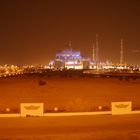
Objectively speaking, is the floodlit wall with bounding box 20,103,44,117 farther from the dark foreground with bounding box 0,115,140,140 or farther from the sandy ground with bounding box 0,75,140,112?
the sandy ground with bounding box 0,75,140,112

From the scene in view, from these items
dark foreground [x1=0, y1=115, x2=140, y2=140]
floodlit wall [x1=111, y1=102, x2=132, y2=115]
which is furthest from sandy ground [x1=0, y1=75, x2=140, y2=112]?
dark foreground [x1=0, y1=115, x2=140, y2=140]

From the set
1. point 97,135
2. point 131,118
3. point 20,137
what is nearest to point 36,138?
point 20,137

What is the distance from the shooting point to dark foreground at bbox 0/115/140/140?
15375mm

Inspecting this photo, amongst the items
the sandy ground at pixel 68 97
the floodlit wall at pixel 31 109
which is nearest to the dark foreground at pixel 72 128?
the floodlit wall at pixel 31 109

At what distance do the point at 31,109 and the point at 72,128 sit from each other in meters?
4.02

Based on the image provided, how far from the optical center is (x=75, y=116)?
20.6m

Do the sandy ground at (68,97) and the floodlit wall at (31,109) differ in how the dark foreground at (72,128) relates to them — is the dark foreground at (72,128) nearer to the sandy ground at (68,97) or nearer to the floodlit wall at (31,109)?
→ the floodlit wall at (31,109)

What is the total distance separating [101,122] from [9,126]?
4.50 m

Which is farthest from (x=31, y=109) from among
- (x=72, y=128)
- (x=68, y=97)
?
(x=68, y=97)

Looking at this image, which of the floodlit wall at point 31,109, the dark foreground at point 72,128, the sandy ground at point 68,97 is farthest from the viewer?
the sandy ground at point 68,97

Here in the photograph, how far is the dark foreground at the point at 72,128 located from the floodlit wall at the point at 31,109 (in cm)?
62

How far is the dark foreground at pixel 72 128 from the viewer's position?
50.4 ft

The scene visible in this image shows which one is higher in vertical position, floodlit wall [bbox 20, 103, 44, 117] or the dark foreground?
floodlit wall [bbox 20, 103, 44, 117]

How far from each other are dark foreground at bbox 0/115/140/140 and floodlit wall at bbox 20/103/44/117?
0.62 metres
